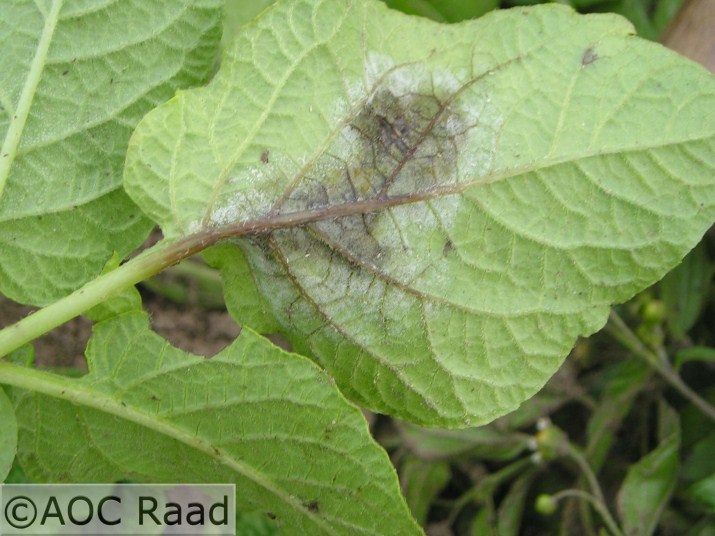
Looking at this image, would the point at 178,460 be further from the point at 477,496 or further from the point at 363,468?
the point at 477,496

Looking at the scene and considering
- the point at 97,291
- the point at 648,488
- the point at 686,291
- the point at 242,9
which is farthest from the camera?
the point at 686,291

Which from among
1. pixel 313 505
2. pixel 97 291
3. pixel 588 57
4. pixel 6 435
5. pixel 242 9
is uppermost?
pixel 242 9

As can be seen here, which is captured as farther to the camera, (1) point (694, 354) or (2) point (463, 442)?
(2) point (463, 442)

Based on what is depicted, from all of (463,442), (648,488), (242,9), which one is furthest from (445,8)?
(648,488)

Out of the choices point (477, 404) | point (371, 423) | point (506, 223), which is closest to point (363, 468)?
point (477, 404)

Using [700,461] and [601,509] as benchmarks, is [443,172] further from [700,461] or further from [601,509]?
[700,461]

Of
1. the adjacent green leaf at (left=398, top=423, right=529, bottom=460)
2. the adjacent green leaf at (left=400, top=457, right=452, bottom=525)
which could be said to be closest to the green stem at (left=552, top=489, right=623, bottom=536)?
the adjacent green leaf at (left=398, top=423, right=529, bottom=460)

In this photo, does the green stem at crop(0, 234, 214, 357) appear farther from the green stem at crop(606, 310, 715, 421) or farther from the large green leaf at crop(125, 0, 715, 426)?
the green stem at crop(606, 310, 715, 421)

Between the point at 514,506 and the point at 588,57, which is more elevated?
the point at 588,57
